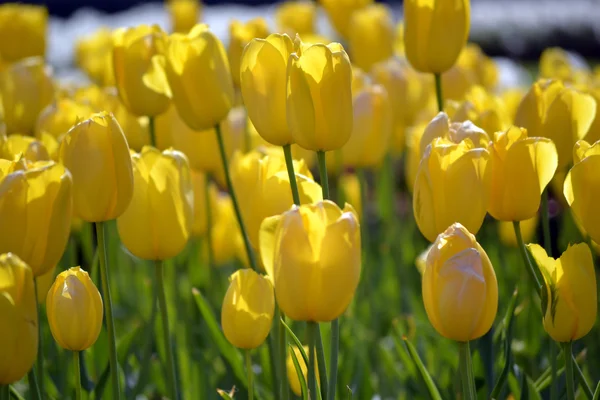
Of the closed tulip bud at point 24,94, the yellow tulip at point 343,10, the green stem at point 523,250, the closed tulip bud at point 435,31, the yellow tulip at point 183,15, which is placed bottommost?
the yellow tulip at point 183,15

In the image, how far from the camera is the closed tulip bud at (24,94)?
1.94m

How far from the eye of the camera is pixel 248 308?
114cm

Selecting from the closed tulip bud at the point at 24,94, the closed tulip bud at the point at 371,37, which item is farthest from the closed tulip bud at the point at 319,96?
the closed tulip bud at the point at 371,37

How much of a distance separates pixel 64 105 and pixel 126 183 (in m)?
0.71

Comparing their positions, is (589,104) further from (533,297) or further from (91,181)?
(91,181)

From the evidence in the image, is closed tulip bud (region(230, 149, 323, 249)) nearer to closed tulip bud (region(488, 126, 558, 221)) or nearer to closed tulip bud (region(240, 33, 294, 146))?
closed tulip bud (region(240, 33, 294, 146))

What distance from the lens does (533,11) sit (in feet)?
45.3

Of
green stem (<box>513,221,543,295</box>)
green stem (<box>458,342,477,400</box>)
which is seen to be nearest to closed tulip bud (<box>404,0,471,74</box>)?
green stem (<box>513,221,543,295</box>)

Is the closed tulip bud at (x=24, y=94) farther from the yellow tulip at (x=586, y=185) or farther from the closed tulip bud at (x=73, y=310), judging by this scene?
the yellow tulip at (x=586, y=185)

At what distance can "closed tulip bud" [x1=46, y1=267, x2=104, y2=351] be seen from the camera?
104 cm

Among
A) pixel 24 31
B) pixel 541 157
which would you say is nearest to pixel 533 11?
pixel 24 31

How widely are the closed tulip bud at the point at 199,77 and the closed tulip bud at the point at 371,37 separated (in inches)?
52.1

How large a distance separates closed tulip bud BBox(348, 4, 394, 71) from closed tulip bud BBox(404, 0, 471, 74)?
3.71 ft

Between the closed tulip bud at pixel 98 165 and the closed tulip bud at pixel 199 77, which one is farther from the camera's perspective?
the closed tulip bud at pixel 199 77
